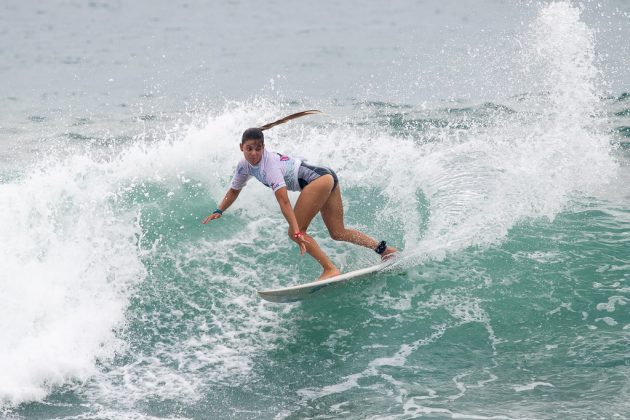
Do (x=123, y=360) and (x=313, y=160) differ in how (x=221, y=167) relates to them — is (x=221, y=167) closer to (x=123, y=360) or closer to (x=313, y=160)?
(x=313, y=160)

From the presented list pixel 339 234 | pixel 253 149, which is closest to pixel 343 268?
pixel 339 234

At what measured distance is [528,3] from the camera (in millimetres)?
30141

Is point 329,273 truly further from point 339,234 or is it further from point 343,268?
point 343,268

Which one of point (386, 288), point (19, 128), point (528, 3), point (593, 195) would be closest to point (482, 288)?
point (386, 288)

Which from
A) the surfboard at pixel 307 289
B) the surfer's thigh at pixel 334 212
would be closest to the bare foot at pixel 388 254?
the surfboard at pixel 307 289

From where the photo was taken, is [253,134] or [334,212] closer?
[253,134]

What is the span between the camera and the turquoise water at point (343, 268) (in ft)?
20.2

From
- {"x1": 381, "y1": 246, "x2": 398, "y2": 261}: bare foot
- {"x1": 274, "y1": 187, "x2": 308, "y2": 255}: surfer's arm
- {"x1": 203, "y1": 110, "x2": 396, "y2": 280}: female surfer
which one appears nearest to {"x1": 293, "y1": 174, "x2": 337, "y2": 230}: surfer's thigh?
{"x1": 203, "y1": 110, "x2": 396, "y2": 280}: female surfer

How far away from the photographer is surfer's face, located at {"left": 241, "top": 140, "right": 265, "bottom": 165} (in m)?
6.79

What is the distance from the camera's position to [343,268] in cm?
818

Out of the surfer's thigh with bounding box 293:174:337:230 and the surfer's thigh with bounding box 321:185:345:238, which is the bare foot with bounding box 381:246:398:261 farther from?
the surfer's thigh with bounding box 293:174:337:230

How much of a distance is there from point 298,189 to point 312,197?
0.69 feet

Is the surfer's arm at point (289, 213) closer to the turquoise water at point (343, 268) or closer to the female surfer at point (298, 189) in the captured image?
the female surfer at point (298, 189)

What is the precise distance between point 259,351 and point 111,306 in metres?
1.64
